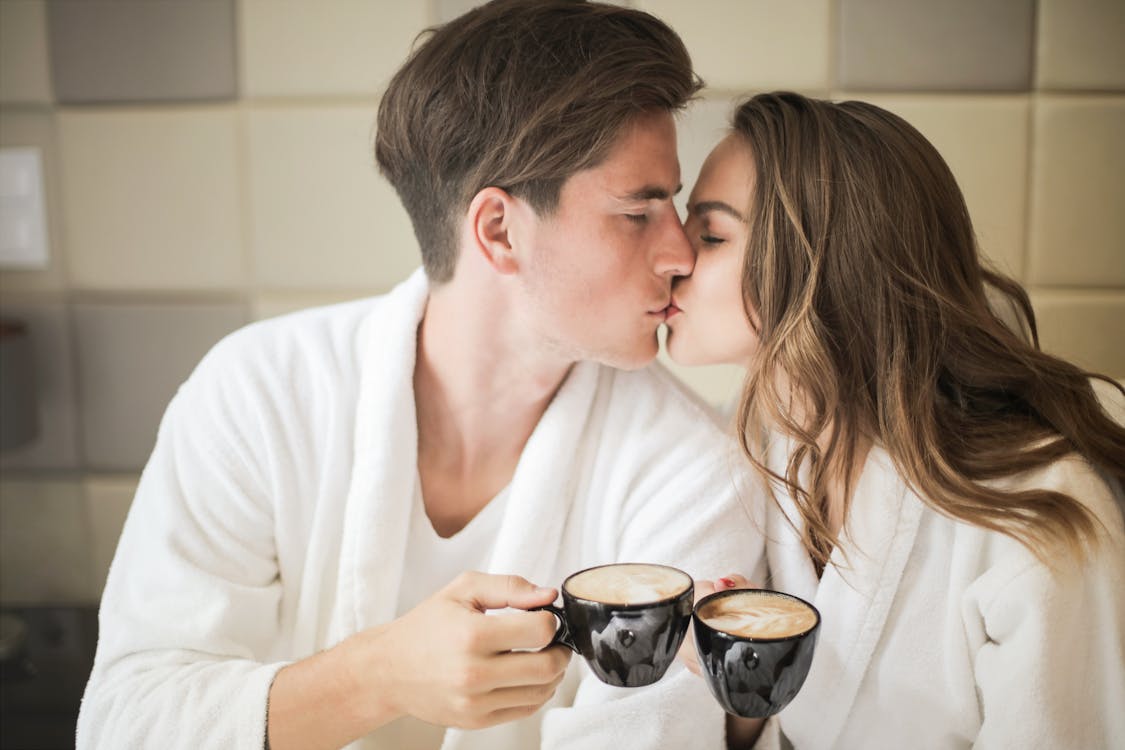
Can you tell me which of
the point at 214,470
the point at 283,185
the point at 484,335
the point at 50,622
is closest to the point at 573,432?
the point at 484,335

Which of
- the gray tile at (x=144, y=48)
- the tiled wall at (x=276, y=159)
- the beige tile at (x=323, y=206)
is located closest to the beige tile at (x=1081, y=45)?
the tiled wall at (x=276, y=159)

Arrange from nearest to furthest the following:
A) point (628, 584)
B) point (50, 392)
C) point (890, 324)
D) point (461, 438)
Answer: point (628, 584)
point (890, 324)
point (461, 438)
point (50, 392)

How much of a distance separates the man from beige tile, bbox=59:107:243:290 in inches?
24.4

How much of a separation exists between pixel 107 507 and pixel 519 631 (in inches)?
59.5

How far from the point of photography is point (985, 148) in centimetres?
176

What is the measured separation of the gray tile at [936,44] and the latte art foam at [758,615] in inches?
46.1

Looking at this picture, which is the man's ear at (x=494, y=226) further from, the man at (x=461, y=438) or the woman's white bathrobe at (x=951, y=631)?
the woman's white bathrobe at (x=951, y=631)

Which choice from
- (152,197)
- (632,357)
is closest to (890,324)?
(632,357)

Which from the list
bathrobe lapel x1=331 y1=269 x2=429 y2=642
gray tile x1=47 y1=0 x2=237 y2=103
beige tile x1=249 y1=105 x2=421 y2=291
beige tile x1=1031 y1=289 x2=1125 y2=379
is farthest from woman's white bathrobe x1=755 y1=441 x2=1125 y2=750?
gray tile x1=47 y1=0 x2=237 y2=103

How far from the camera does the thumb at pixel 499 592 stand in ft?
3.16

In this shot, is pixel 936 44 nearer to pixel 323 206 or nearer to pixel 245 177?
pixel 323 206

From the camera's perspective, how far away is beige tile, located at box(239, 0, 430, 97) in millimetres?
1864

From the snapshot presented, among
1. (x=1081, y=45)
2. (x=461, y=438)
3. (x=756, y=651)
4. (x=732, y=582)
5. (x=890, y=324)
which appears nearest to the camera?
(x=756, y=651)

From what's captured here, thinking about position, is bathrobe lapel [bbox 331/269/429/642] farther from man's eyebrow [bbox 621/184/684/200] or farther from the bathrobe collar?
man's eyebrow [bbox 621/184/684/200]
